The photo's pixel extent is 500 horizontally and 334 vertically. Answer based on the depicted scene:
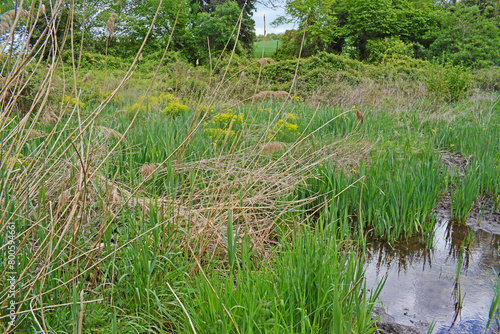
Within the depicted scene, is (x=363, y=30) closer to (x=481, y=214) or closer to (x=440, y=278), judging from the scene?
(x=481, y=214)

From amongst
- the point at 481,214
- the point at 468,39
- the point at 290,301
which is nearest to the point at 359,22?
the point at 468,39

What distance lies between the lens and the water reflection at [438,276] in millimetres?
2082

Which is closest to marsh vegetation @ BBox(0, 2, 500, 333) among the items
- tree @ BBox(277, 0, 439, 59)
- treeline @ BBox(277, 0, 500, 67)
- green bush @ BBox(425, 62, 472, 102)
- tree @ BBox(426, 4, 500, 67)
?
green bush @ BBox(425, 62, 472, 102)

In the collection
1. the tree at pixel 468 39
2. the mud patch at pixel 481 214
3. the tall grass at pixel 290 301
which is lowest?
the mud patch at pixel 481 214

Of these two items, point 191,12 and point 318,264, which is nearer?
point 318,264

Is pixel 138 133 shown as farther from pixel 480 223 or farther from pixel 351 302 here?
pixel 480 223

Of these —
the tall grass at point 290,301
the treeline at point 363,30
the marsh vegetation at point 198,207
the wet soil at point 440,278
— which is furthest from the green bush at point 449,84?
the tall grass at point 290,301

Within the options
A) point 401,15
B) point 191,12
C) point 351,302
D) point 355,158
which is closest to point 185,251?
point 351,302

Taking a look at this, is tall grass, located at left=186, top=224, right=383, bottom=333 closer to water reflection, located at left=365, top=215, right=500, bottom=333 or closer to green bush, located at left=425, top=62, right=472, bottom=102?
water reflection, located at left=365, top=215, right=500, bottom=333

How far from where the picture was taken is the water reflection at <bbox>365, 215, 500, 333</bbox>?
2.08 m

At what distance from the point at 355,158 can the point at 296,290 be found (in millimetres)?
2507

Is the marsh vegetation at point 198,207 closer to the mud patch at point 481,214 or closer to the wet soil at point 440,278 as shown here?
the mud patch at point 481,214

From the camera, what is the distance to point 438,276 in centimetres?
250

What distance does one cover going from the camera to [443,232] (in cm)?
322
